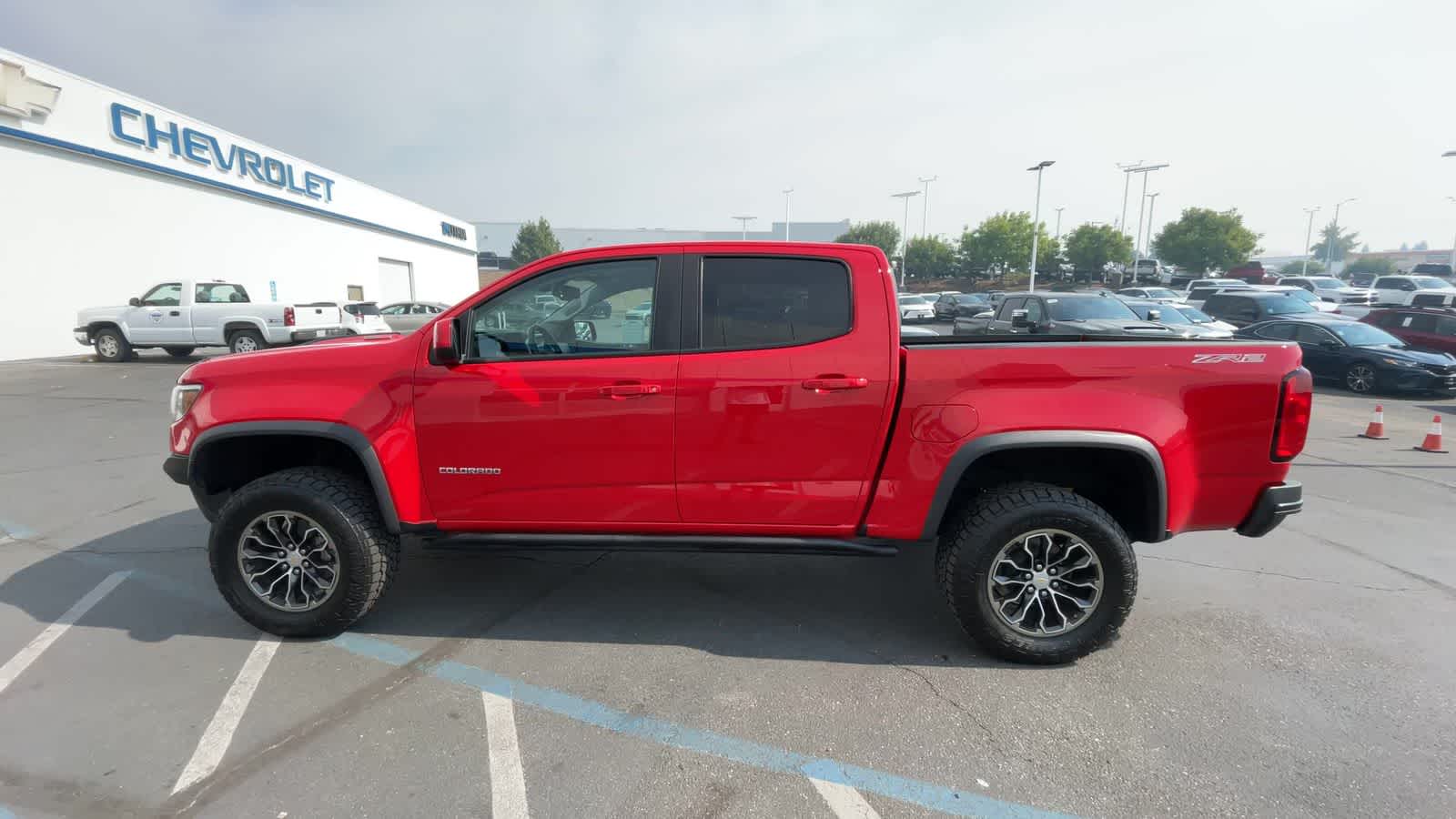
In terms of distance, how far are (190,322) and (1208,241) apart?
67.1 m

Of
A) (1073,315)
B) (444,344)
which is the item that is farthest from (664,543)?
(1073,315)

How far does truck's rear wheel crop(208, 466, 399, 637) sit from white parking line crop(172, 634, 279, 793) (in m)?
0.14

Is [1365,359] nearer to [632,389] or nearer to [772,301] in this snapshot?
[772,301]

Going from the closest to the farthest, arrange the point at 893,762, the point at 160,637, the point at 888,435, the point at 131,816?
the point at 131,816
the point at 893,762
the point at 888,435
the point at 160,637

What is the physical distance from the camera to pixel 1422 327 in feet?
48.0

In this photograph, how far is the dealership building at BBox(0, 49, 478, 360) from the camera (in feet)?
52.0

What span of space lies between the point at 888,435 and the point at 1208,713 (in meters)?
1.73

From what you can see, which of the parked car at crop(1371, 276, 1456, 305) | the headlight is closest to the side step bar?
the headlight

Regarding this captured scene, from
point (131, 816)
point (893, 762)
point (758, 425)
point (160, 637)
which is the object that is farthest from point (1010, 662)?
point (160, 637)

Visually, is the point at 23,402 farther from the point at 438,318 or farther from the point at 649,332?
the point at 649,332

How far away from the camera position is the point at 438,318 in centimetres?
342

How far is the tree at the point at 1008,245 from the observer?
63.9m

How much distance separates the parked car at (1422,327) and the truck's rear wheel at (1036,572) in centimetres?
1647

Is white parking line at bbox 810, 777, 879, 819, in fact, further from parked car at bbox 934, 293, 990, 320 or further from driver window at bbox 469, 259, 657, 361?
parked car at bbox 934, 293, 990, 320
